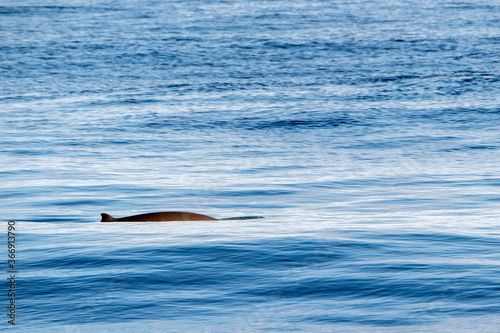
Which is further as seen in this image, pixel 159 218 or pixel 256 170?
pixel 256 170

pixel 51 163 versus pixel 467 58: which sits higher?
pixel 467 58

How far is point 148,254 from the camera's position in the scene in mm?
7164

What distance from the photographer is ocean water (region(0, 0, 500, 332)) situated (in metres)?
5.73

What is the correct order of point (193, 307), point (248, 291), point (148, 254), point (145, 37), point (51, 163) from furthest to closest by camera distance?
point (145, 37) → point (51, 163) → point (148, 254) → point (248, 291) → point (193, 307)

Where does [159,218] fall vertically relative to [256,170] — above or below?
above

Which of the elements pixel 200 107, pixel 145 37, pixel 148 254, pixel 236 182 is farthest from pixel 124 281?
pixel 145 37

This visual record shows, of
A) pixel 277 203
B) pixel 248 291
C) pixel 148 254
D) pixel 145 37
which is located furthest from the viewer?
pixel 145 37

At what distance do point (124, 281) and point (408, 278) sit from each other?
85.3 inches

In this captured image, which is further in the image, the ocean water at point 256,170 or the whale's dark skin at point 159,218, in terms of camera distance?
the whale's dark skin at point 159,218

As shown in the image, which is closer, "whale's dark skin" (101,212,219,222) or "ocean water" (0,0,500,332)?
"ocean water" (0,0,500,332)

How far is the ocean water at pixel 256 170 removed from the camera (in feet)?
18.8

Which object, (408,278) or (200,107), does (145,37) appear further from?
(408,278)

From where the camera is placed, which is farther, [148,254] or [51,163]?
[51,163]

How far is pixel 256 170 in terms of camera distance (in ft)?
43.1
